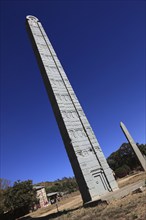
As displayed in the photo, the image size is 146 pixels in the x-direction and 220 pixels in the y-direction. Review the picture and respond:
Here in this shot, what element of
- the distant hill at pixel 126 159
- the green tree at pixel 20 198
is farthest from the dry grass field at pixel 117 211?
the distant hill at pixel 126 159

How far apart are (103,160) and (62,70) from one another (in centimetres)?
1212

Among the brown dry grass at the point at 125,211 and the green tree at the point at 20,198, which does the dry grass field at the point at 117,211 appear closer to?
the brown dry grass at the point at 125,211

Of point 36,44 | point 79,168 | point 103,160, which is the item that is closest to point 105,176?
point 103,160

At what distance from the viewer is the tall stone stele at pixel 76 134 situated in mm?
16594

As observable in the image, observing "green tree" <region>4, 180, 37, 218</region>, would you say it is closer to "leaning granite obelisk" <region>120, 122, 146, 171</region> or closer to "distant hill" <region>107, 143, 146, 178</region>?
"distant hill" <region>107, 143, 146, 178</region>

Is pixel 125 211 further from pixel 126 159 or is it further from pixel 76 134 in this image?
pixel 126 159

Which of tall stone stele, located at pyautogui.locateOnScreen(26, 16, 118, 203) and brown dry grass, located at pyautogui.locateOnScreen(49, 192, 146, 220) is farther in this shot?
tall stone stele, located at pyautogui.locateOnScreen(26, 16, 118, 203)

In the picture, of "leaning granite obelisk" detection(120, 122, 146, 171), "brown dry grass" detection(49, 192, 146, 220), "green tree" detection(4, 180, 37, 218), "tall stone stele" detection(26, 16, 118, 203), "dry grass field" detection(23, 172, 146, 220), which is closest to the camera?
"brown dry grass" detection(49, 192, 146, 220)

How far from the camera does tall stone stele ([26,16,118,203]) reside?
54.4ft

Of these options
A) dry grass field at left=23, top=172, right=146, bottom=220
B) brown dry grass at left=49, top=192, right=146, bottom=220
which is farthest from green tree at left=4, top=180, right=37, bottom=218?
brown dry grass at left=49, top=192, right=146, bottom=220

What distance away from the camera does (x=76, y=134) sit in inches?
728

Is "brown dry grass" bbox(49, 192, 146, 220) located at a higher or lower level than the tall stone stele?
lower

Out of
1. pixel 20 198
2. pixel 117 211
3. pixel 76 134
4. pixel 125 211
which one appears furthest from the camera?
pixel 20 198

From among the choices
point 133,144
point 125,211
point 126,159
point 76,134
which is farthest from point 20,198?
point 125,211
